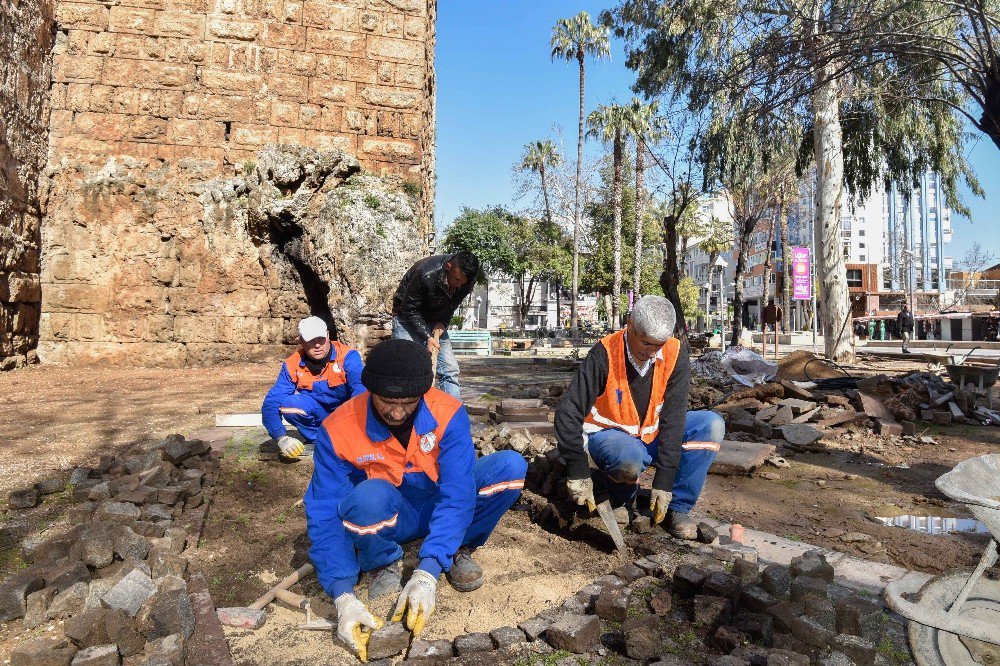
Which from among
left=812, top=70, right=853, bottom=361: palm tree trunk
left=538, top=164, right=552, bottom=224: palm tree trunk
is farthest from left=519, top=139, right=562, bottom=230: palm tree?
left=812, top=70, right=853, bottom=361: palm tree trunk

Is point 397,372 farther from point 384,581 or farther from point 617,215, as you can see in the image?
point 617,215

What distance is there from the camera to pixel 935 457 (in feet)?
17.9

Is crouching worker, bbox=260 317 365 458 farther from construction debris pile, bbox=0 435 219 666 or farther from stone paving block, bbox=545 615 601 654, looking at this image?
stone paving block, bbox=545 615 601 654

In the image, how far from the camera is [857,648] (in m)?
2.06

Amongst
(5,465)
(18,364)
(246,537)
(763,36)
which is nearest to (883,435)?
(763,36)

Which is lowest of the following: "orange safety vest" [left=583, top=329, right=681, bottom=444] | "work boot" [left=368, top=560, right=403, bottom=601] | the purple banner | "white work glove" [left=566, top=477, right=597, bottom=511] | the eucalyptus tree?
"work boot" [left=368, top=560, right=403, bottom=601]

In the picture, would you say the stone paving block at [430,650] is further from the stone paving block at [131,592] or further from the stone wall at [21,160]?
the stone wall at [21,160]

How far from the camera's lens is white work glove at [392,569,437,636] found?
7.37 feet

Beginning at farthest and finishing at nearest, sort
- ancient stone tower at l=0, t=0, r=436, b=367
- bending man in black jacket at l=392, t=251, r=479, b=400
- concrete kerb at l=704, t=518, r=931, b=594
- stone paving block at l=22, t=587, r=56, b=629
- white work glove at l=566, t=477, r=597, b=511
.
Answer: ancient stone tower at l=0, t=0, r=436, b=367, bending man in black jacket at l=392, t=251, r=479, b=400, white work glove at l=566, t=477, r=597, b=511, concrete kerb at l=704, t=518, r=931, b=594, stone paving block at l=22, t=587, r=56, b=629

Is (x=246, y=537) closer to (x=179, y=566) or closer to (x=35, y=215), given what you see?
(x=179, y=566)

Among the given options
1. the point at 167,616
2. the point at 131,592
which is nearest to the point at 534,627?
the point at 167,616

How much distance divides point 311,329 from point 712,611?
3.14 metres

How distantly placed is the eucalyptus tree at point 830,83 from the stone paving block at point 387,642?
6.39 m

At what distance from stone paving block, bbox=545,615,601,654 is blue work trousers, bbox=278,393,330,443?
282 cm
